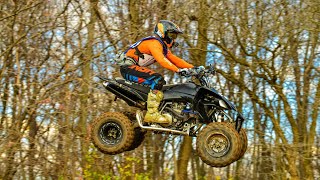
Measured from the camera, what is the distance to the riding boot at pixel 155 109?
8.36 meters

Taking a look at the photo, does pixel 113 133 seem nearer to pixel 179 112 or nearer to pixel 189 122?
pixel 179 112

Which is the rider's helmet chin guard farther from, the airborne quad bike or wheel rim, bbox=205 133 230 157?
wheel rim, bbox=205 133 230 157

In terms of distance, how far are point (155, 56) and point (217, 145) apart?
1.42 m

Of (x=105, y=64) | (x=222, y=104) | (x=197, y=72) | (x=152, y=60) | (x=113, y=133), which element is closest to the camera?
(x=222, y=104)

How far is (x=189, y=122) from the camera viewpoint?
828cm

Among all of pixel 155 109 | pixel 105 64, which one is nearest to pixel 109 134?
pixel 155 109

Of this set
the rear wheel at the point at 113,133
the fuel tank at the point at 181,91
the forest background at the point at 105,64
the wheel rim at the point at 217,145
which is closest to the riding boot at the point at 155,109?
the fuel tank at the point at 181,91

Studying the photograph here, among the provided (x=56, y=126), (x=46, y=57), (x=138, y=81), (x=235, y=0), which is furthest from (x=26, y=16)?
(x=138, y=81)

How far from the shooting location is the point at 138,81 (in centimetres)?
859

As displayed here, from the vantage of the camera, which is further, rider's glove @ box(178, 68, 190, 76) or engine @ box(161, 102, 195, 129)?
engine @ box(161, 102, 195, 129)

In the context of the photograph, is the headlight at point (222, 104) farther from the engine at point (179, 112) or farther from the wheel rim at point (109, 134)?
the wheel rim at point (109, 134)

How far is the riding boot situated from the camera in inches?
329

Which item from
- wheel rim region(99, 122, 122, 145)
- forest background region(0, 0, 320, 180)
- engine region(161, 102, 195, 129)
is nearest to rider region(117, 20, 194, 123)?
engine region(161, 102, 195, 129)

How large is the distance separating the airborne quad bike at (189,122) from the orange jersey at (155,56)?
311mm
